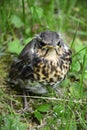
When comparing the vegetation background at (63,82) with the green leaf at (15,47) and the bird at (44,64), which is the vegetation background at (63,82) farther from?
the bird at (44,64)

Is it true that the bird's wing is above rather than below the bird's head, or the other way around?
below

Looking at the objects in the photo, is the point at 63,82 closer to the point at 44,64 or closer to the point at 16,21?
the point at 44,64

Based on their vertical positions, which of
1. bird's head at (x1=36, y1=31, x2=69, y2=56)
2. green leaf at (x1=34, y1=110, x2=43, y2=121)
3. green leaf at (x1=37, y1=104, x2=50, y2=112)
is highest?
bird's head at (x1=36, y1=31, x2=69, y2=56)

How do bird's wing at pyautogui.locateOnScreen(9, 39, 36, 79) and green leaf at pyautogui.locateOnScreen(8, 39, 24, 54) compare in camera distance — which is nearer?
bird's wing at pyautogui.locateOnScreen(9, 39, 36, 79)

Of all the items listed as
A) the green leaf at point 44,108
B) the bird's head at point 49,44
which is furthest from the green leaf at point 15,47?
the green leaf at point 44,108

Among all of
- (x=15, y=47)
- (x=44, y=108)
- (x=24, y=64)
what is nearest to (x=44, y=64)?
(x=24, y=64)

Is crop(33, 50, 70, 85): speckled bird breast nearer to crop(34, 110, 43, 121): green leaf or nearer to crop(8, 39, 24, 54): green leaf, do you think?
crop(34, 110, 43, 121): green leaf

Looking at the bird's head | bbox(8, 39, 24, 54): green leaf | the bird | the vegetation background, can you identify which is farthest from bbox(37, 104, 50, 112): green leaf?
bbox(8, 39, 24, 54): green leaf
